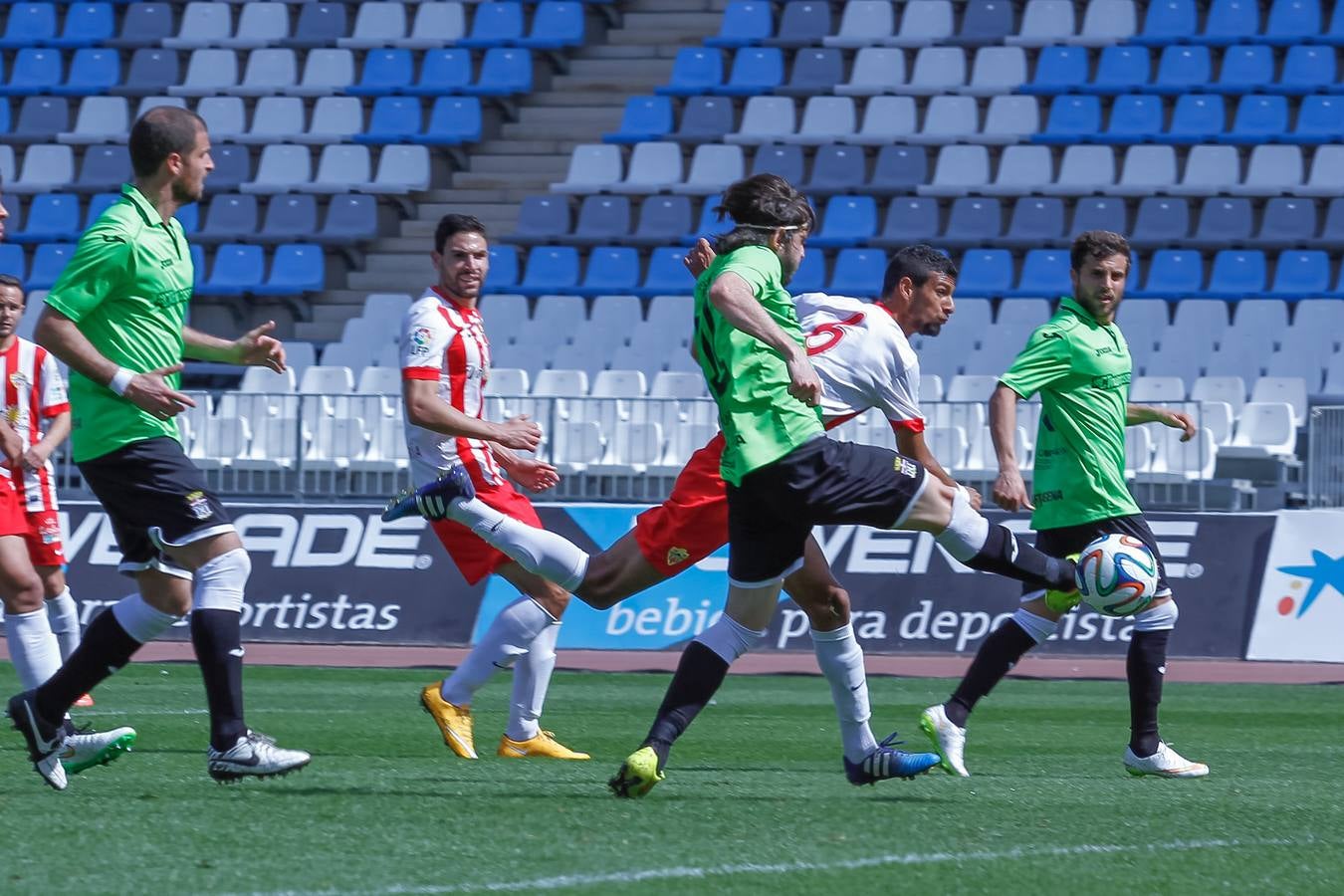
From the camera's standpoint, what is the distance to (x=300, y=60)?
2648 cm

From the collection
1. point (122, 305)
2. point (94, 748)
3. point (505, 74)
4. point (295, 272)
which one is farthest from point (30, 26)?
point (94, 748)

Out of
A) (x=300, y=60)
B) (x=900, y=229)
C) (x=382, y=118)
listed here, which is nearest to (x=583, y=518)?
(x=900, y=229)

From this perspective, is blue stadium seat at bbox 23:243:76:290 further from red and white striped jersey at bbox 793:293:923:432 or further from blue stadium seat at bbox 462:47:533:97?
red and white striped jersey at bbox 793:293:923:432

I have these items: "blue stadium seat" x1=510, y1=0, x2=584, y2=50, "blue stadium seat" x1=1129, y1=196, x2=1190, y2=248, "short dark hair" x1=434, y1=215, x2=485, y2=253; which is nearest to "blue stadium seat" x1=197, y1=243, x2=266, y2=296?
"blue stadium seat" x1=510, y1=0, x2=584, y2=50

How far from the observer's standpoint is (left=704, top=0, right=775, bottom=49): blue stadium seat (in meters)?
24.7

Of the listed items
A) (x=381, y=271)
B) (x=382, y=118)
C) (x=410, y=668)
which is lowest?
(x=410, y=668)

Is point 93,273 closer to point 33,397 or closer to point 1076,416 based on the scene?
point 1076,416

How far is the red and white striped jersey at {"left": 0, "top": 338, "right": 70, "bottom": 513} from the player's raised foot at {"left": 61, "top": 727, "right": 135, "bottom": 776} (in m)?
3.49

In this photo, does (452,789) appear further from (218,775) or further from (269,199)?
(269,199)

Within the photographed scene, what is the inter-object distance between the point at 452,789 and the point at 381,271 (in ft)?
57.8

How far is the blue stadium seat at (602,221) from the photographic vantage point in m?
22.5

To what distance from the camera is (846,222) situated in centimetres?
2166

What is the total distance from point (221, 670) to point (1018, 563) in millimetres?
2600

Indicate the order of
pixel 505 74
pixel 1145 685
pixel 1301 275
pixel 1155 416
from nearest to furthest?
pixel 1145 685
pixel 1155 416
pixel 1301 275
pixel 505 74
